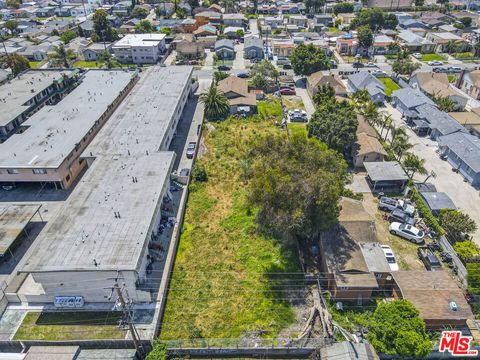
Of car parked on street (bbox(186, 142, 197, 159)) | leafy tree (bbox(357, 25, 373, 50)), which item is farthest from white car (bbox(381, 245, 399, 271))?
leafy tree (bbox(357, 25, 373, 50))

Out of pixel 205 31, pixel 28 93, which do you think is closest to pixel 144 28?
pixel 205 31

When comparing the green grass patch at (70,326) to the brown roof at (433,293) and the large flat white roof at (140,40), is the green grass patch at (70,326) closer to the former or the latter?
the brown roof at (433,293)

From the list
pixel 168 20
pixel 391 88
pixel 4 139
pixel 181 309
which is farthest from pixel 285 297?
pixel 168 20

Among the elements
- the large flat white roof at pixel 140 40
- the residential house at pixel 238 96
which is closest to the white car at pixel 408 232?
the residential house at pixel 238 96

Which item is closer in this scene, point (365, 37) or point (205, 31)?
point (365, 37)

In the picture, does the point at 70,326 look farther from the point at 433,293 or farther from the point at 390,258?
the point at 433,293

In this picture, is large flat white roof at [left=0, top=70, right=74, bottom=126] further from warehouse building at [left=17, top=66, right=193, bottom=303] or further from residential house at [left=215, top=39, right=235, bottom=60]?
residential house at [left=215, top=39, right=235, bottom=60]

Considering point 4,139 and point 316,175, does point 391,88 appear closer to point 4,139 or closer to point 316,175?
point 316,175
